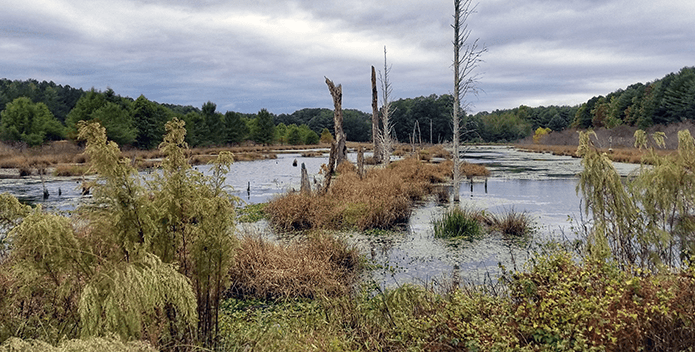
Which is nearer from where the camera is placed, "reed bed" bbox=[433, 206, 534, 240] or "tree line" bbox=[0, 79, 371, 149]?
"reed bed" bbox=[433, 206, 534, 240]

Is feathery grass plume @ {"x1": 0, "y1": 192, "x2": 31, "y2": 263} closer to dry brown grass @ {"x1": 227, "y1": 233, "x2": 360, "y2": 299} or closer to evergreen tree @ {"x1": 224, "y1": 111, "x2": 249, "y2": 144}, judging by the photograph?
dry brown grass @ {"x1": 227, "y1": 233, "x2": 360, "y2": 299}

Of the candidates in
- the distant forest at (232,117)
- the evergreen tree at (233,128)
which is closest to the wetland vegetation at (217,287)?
the distant forest at (232,117)

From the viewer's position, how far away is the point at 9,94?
2473 inches

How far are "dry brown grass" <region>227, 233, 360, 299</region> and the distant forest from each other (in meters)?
7.74

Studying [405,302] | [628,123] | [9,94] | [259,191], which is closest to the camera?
[405,302]

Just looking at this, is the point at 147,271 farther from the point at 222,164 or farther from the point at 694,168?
the point at 694,168

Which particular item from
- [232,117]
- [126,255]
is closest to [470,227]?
[126,255]

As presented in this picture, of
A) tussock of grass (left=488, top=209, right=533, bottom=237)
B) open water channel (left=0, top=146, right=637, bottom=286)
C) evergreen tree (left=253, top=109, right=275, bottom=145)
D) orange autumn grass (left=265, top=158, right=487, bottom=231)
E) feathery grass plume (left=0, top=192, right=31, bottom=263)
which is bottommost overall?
open water channel (left=0, top=146, right=637, bottom=286)

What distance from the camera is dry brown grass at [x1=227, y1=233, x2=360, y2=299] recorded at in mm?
5984

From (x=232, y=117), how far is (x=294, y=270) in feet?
202

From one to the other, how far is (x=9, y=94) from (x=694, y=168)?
80171 mm

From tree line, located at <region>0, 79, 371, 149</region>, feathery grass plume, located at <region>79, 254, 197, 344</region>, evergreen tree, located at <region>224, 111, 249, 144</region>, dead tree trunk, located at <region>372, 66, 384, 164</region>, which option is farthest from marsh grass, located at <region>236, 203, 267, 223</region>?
evergreen tree, located at <region>224, 111, 249, 144</region>

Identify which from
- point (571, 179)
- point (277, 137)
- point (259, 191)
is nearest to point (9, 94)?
point (277, 137)

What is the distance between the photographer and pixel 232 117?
64500 mm
